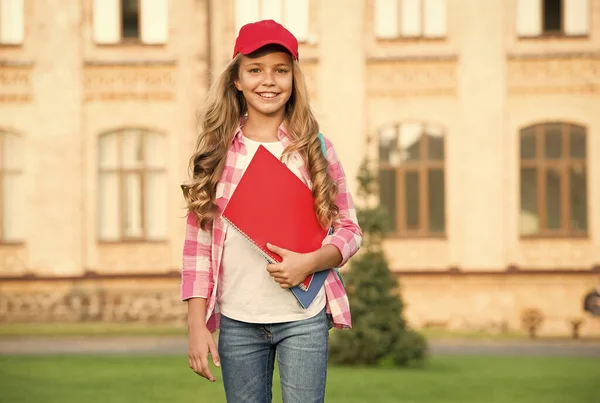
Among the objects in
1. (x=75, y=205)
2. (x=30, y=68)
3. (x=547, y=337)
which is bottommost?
(x=547, y=337)

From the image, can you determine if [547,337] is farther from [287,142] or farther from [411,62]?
[287,142]

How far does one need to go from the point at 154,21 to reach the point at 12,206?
4.91 metres

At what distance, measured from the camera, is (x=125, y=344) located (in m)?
20.6

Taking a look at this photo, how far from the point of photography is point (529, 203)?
24.7 m

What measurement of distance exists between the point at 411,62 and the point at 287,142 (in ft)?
68.1

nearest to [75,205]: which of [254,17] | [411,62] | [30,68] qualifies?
[30,68]

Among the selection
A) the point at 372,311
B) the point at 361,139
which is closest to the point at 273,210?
the point at 372,311

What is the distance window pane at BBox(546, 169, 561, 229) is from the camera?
24.5 metres

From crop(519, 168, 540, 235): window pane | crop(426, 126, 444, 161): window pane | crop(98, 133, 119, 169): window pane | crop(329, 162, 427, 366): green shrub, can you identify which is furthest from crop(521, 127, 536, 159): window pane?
crop(329, 162, 427, 366): green shrub

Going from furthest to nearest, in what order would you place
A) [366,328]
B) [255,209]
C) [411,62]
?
[411,62] → [366,328] → [255,209]

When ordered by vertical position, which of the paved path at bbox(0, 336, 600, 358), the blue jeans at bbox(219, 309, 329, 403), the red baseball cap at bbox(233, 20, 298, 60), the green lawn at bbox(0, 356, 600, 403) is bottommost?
the paved path at bbox(0, 336, 600, 358)

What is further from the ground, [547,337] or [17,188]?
[17,188]

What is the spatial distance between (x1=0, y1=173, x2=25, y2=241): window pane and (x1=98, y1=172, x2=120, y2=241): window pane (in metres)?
1.64

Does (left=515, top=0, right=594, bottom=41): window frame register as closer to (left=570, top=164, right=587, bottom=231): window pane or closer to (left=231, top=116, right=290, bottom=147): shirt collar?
(left=570, top=164, right=587, bottom=231): window pane
